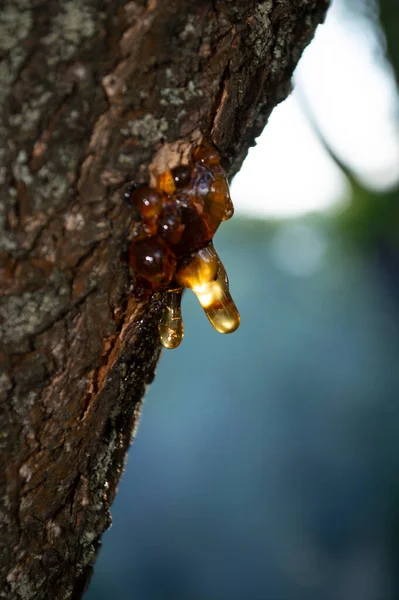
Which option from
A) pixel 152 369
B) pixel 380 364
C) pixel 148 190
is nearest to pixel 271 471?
pixel 380 364

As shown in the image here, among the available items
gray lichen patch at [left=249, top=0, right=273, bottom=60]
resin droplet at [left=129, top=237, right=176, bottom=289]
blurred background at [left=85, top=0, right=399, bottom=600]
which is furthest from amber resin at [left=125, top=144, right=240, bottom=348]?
blurred background at [left=85, top=0, right=399, bottom=600]

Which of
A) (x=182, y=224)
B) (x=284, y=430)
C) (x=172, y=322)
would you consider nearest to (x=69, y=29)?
(x=182, y=224)

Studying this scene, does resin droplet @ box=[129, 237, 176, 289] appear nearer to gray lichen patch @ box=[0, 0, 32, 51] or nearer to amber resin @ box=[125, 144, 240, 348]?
amber resin @ box=[125, 144, 240, 348]

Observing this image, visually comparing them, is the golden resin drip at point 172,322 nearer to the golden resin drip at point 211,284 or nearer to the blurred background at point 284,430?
the golden resin drip at point 211,284

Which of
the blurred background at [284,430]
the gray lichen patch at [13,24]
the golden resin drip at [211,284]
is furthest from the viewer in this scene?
the blurred background at [284,430]

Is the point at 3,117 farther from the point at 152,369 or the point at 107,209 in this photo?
the point at 152,369

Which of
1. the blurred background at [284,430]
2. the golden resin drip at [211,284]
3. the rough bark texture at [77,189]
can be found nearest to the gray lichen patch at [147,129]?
the rough bark texture at [77,189]

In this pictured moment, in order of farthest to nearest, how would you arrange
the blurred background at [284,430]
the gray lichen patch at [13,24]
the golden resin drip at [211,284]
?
the blurred background at [284,430]
the golden resin drip at [211,284]
the gray lichen patch at [13,24]
